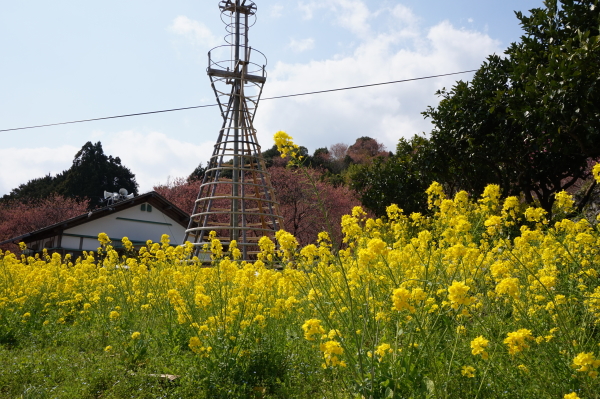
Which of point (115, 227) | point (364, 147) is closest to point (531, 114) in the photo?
point (115, 227)

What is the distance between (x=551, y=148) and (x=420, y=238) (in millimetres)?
4790

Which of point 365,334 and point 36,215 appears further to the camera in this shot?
point 36,215

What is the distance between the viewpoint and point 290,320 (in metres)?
4.43

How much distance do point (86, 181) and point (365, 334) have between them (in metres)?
33.4

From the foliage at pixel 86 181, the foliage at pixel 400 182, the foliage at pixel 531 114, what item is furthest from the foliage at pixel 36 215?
the foliage at pixel 531 114

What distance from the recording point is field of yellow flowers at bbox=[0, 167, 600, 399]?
103 inches

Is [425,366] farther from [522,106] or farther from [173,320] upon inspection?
[522,106]

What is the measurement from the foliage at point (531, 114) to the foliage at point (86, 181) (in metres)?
26.8

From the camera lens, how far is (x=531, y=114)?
25.2ft

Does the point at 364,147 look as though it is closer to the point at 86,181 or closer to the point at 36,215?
the point at 86,181

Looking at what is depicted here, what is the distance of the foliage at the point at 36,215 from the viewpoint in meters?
28.0

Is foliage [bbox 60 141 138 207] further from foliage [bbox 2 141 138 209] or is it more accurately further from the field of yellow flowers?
the field of yellow flowers

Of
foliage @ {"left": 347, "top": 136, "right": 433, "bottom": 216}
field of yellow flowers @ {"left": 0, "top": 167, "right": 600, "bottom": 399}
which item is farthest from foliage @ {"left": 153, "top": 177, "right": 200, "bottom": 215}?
field of yellow flowers @ {"left": 0, "top": 167, "right": 600, "bottom": 399}

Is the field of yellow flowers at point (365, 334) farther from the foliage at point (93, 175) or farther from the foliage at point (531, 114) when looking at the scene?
the foliage at point (93, 175)
